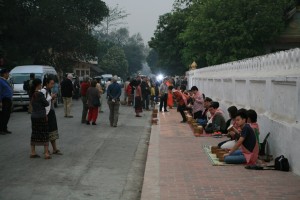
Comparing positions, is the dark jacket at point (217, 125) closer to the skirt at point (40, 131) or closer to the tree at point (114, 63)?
the skirt at point (40, 131)

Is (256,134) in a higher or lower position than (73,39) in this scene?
lower

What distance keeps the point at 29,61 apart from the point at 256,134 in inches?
1177

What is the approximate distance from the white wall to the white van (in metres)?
11.8

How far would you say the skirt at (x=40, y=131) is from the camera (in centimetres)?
957

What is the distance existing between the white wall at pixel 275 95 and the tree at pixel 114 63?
267 ft

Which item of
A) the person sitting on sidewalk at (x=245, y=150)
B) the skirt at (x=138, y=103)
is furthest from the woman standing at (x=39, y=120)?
the skirt at (x=138, y=103)

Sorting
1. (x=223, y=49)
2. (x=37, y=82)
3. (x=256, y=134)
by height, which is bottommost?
(x=256, y=134)

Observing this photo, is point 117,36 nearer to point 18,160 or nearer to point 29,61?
point 29,61

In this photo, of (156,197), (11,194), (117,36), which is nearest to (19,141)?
(11,194)

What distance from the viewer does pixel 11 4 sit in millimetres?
34406

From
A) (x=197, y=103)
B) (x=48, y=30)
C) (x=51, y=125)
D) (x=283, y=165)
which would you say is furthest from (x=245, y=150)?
(x=48, y=30)

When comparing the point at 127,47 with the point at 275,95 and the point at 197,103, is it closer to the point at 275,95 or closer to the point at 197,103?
the point at 197,103

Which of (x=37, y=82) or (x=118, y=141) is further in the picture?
(x=118, y=141)

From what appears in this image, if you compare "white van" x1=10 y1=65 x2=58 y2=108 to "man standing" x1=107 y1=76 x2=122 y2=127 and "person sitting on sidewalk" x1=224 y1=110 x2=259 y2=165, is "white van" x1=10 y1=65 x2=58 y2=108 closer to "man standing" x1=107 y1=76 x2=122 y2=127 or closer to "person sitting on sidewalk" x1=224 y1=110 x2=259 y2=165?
"man standing" x1=107 y1=76 x2=122 y2=127
